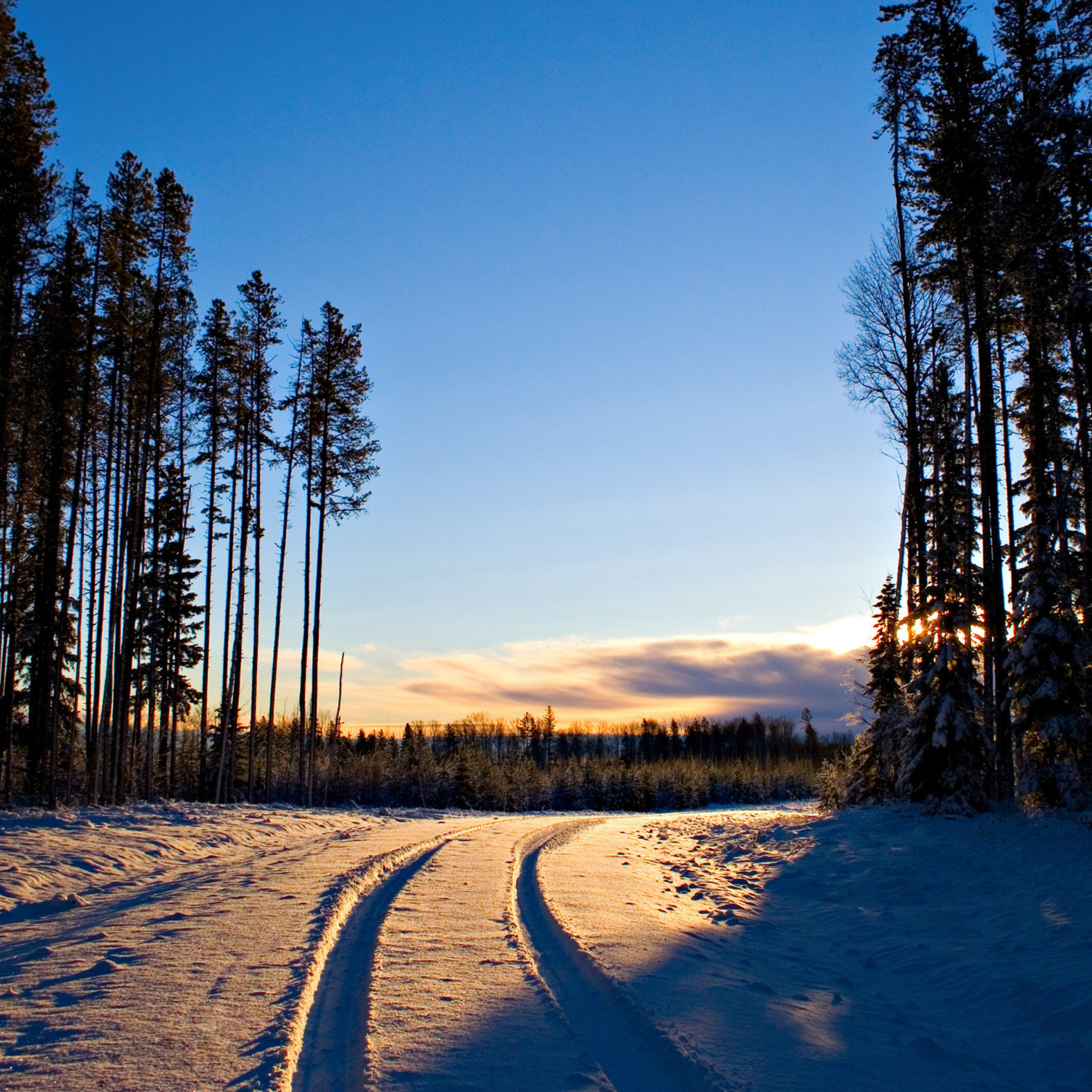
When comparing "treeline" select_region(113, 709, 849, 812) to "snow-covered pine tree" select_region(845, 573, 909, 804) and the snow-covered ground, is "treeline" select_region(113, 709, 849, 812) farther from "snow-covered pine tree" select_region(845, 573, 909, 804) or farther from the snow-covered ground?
the snow-covered ground

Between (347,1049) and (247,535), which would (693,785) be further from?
(347,1049)

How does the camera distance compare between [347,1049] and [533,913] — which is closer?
[347,1049]

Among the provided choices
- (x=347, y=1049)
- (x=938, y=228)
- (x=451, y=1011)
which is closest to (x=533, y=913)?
(x=451, y=1011)

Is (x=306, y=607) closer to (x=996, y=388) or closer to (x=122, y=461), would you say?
(x=122, y=461)

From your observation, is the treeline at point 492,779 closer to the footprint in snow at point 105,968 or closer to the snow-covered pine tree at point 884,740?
the snow-covered pine tree at point 884,740

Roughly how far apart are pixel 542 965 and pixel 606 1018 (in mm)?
1315

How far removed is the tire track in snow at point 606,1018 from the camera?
470 cm

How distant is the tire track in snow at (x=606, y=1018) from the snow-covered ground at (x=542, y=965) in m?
0.03

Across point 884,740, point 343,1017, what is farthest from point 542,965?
point 884,740

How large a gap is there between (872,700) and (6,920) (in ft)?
78.0

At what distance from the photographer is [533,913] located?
8.95 meters

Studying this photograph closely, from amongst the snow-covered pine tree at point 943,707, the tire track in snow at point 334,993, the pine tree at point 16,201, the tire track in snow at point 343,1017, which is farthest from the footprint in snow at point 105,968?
the snow-covered pine tree at point 943,707

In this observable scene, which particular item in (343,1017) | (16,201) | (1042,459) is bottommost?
(343,1017)

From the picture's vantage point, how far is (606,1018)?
223 inches
